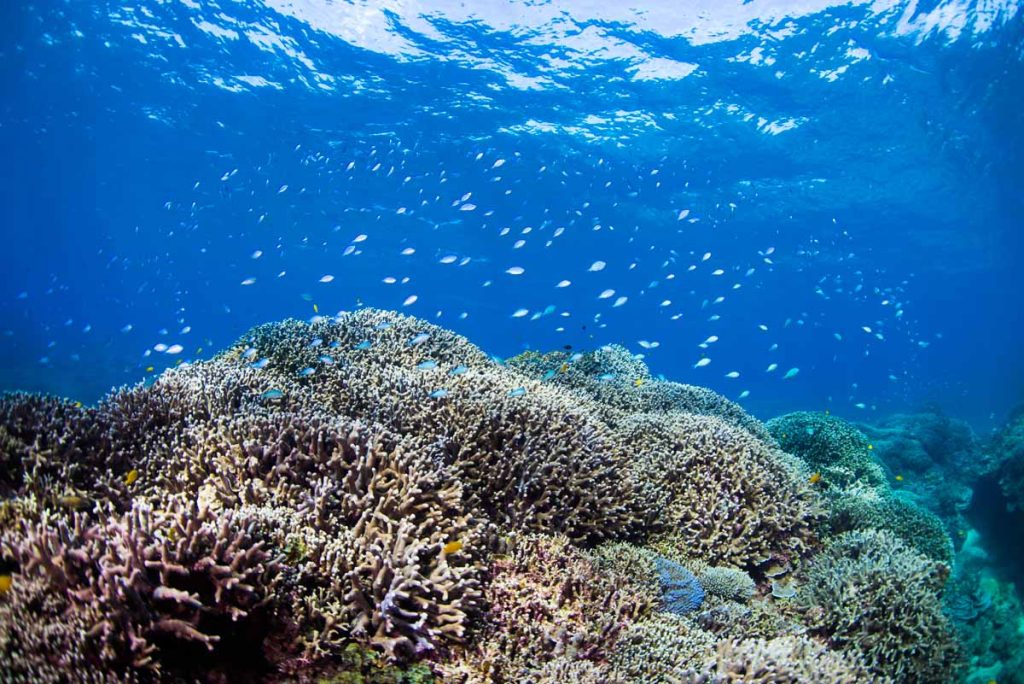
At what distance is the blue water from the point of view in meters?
26.3

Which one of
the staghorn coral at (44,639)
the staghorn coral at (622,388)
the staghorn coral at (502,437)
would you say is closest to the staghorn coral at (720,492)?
the staghorn coral at (502,437)

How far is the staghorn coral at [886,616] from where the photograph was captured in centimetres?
534

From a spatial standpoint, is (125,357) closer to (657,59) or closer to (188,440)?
(657,59)

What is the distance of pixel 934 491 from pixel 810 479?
1268 centimetres

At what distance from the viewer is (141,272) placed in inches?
5032

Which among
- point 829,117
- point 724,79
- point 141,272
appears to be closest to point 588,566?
point 724,79

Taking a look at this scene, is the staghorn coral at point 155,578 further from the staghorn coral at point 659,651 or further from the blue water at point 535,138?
the blue water at point 535,138

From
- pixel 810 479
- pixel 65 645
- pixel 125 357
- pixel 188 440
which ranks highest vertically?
pixel 125 357

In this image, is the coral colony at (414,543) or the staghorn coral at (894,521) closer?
the coral colony at (414,543)

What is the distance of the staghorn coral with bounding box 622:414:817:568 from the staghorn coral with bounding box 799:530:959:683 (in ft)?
2.35

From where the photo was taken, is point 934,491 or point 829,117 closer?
point 934,491

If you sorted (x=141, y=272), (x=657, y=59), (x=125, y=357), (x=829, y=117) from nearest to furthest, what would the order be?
(x=657, y=59) → (x=829, y=117) → (x=125, y=357) → (x=141, y=272)

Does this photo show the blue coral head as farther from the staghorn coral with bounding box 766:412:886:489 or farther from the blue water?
the blue water

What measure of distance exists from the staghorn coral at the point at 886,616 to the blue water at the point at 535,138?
9880mm
